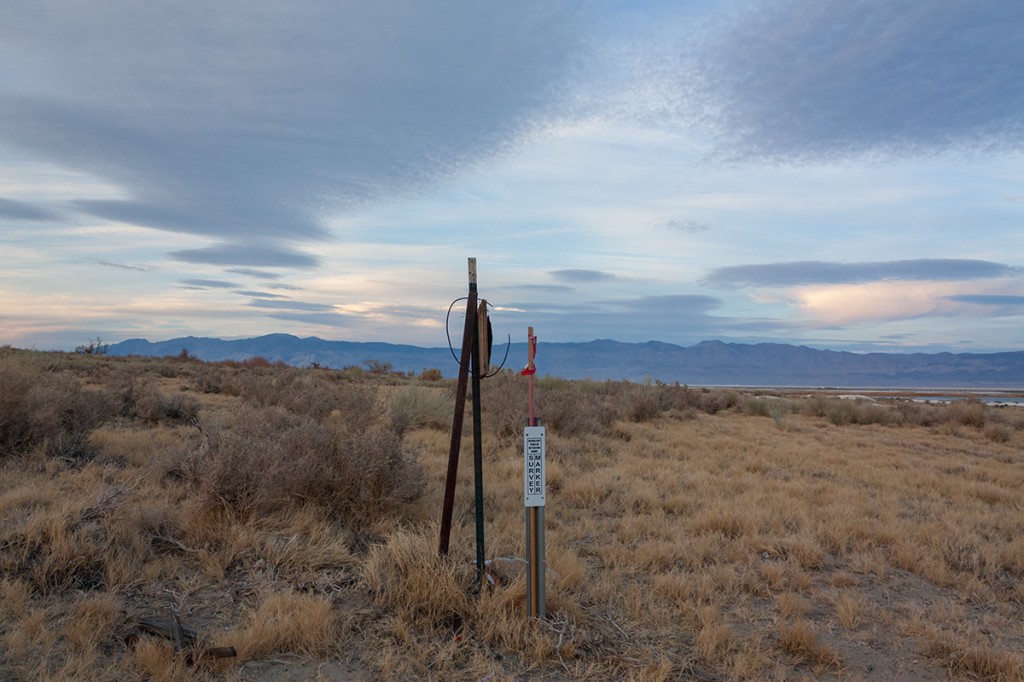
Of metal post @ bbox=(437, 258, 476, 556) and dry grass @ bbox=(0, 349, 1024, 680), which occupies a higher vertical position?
metal post @ bbox=(437, 258, 476, 556)

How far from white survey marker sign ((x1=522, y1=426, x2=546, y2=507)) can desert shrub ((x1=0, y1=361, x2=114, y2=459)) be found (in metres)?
6.62

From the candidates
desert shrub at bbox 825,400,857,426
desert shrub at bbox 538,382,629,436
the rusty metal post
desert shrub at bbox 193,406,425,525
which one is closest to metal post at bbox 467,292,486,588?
the rusty metal post

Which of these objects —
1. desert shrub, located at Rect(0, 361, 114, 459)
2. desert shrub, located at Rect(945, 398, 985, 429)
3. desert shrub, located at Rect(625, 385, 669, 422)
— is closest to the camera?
desert shrub, located at Rect(0, 361, 114, 459)

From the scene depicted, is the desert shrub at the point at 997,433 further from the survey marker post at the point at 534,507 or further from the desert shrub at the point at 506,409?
the survey marker post at the point at 534,507

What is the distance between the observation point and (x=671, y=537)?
7.07 meters

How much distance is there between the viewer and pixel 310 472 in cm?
647

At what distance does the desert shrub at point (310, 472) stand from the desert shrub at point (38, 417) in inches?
106

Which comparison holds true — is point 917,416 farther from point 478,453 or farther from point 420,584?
point 420,584

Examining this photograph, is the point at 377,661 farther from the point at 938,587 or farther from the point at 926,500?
the point at 926,500

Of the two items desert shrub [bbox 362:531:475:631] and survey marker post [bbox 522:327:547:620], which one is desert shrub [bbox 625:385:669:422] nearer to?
desert shrub [bbox 362:531:475:631]

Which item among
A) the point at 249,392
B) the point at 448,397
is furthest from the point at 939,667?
the point at 249,392

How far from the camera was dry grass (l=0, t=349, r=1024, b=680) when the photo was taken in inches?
165

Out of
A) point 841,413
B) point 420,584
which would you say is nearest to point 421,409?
point 420,584

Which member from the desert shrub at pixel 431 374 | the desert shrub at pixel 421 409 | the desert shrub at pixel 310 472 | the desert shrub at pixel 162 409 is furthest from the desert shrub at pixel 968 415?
the desert shrub at pixel 431 374
